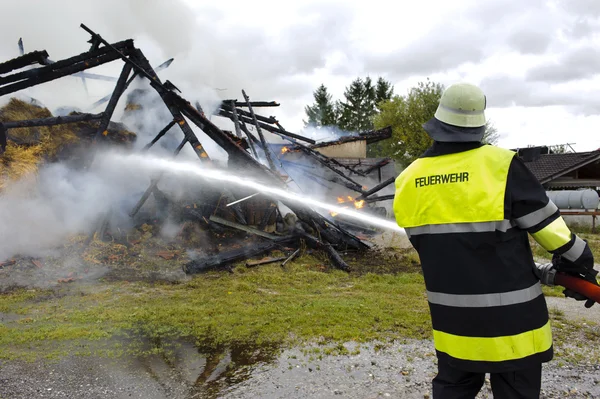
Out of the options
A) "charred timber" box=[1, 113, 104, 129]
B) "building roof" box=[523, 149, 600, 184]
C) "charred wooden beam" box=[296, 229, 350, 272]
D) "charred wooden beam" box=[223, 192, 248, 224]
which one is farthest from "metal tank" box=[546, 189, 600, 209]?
"charred timber" box=[1, 113, 104, 129]

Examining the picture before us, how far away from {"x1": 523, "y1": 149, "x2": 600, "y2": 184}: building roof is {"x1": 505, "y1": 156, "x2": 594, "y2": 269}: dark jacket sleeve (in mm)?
18596

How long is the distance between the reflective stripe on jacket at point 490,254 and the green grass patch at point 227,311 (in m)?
2.67

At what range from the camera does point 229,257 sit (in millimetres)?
8500

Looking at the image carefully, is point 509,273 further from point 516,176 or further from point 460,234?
point 516,176

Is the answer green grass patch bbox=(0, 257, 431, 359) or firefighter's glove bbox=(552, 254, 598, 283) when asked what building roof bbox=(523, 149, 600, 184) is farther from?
firefighter's glove bbox=(552, 254, 598, 283)

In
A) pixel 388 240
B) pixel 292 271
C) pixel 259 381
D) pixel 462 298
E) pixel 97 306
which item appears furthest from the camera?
pixel 388 240

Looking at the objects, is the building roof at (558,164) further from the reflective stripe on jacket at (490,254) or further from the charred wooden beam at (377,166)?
the reflective stripe on jacket at (490,254)

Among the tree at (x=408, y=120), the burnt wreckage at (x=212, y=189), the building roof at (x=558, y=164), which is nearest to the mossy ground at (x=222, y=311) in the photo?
the burnt wreckage at (x=212, y=189)

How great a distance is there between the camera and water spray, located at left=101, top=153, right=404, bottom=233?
923cm

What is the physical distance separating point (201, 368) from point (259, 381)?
0.66 m

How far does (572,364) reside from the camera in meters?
3.86

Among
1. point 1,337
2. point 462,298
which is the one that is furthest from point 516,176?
point 1,337

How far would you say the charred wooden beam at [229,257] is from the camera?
320 inches

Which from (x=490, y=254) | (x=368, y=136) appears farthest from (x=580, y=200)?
(x=490, y=254)
